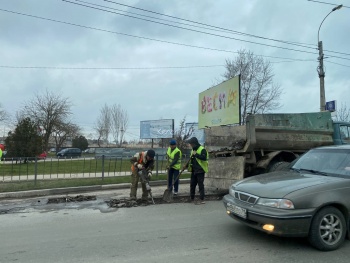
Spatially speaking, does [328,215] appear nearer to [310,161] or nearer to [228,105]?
[310,161]

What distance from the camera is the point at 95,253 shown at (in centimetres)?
453

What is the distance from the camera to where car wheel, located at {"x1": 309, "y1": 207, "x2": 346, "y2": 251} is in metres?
4.45

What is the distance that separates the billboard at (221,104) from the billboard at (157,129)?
72.7ft

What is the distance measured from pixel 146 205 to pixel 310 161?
406 cm

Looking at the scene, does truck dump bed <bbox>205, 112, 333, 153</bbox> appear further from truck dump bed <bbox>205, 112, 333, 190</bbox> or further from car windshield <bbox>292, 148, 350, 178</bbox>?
car windshield <bbox>292, 148, 350, 178</bbox>

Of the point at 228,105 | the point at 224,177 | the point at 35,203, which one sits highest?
the point at 228,105

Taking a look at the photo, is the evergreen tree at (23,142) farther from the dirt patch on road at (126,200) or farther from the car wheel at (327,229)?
the car wheel at (327,229)

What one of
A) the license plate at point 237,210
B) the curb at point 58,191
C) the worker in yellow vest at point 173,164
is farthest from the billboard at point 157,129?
the license plate at point 237,210

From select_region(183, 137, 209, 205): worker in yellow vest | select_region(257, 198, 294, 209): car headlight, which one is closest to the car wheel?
select_region(257, 198, 294, 209): car headlight

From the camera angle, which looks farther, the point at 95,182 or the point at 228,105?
the point at 228,105

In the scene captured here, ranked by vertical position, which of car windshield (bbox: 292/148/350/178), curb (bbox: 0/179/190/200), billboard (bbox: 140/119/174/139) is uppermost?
billboard (bbox: 140/119/174/139)

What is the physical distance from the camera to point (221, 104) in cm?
1345

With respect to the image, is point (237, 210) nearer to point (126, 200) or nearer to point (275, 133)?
point (126, 200)

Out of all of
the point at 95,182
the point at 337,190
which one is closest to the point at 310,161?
the point at 337,190
